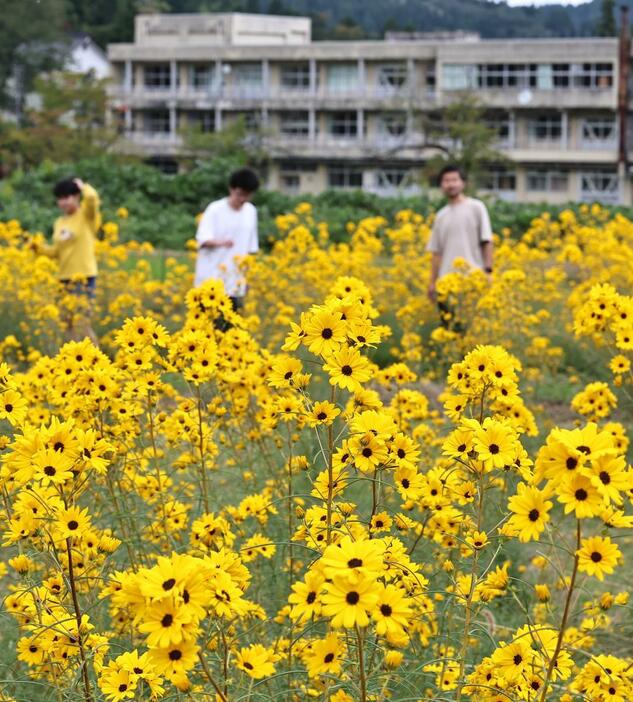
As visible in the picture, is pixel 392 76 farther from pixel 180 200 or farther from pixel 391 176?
pixel 180 200

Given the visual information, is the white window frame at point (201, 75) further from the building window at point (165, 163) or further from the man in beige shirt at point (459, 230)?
the man in beige shirt at point (459, 230)

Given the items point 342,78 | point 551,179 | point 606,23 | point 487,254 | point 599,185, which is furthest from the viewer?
point 606,23

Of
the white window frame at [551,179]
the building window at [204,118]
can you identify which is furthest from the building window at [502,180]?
the building window at [204,118]

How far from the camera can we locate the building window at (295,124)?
156ft

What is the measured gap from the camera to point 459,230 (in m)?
7.25

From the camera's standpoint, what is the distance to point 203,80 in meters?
50.8

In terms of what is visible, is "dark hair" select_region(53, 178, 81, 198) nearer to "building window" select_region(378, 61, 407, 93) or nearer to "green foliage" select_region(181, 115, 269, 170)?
"green foliage" select_region(181, 115, 269, 170)

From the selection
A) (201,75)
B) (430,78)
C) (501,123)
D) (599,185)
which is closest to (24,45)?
(201,75)

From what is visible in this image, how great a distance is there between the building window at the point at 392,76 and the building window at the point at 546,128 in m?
5.44

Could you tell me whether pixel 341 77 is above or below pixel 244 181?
above

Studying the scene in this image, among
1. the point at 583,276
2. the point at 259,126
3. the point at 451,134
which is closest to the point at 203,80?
the point at 259,126

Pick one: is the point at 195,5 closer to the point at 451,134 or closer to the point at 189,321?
the point at 451,134

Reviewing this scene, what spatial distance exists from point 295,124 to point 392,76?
4.28m

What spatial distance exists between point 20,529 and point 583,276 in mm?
8509
